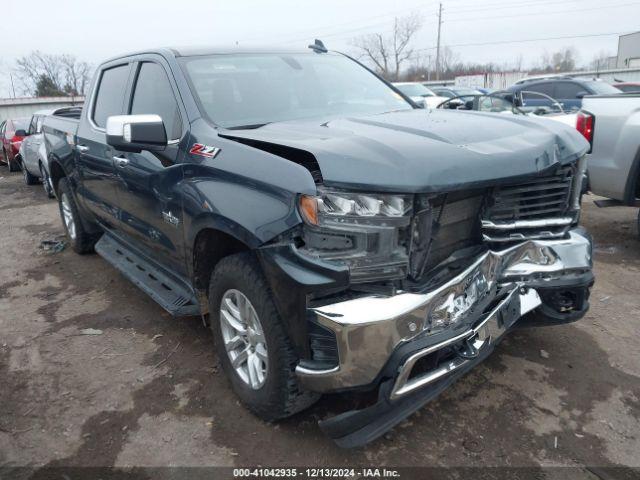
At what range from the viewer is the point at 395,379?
2098 millimetres

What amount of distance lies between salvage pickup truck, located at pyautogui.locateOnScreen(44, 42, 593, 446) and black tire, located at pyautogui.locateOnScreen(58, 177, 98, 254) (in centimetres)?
228

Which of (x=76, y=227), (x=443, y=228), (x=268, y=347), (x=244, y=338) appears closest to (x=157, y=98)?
(x=244, y=338)

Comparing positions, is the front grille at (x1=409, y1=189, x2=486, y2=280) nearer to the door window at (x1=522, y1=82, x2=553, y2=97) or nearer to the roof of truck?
the roof of truck

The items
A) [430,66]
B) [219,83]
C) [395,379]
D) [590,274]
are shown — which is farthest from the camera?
[430,66]

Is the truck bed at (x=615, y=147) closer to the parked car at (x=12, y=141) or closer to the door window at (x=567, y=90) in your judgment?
the door window at (x=567, y=90)

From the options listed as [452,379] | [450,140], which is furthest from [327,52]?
[452,379]

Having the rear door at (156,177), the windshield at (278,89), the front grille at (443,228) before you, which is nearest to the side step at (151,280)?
the rear door at (156,177)

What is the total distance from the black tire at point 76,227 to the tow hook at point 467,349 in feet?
14.8

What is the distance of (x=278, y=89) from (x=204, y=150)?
2.91 ft

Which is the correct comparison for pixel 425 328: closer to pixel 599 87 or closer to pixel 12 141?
pixel 599 87

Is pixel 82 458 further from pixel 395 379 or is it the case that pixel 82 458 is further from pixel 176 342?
pixel 395 379

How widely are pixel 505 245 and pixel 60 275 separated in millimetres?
4548

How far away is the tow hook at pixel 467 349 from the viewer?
229 centimetres

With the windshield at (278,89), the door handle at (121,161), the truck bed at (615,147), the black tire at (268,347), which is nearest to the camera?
the black tire at (268,347)
